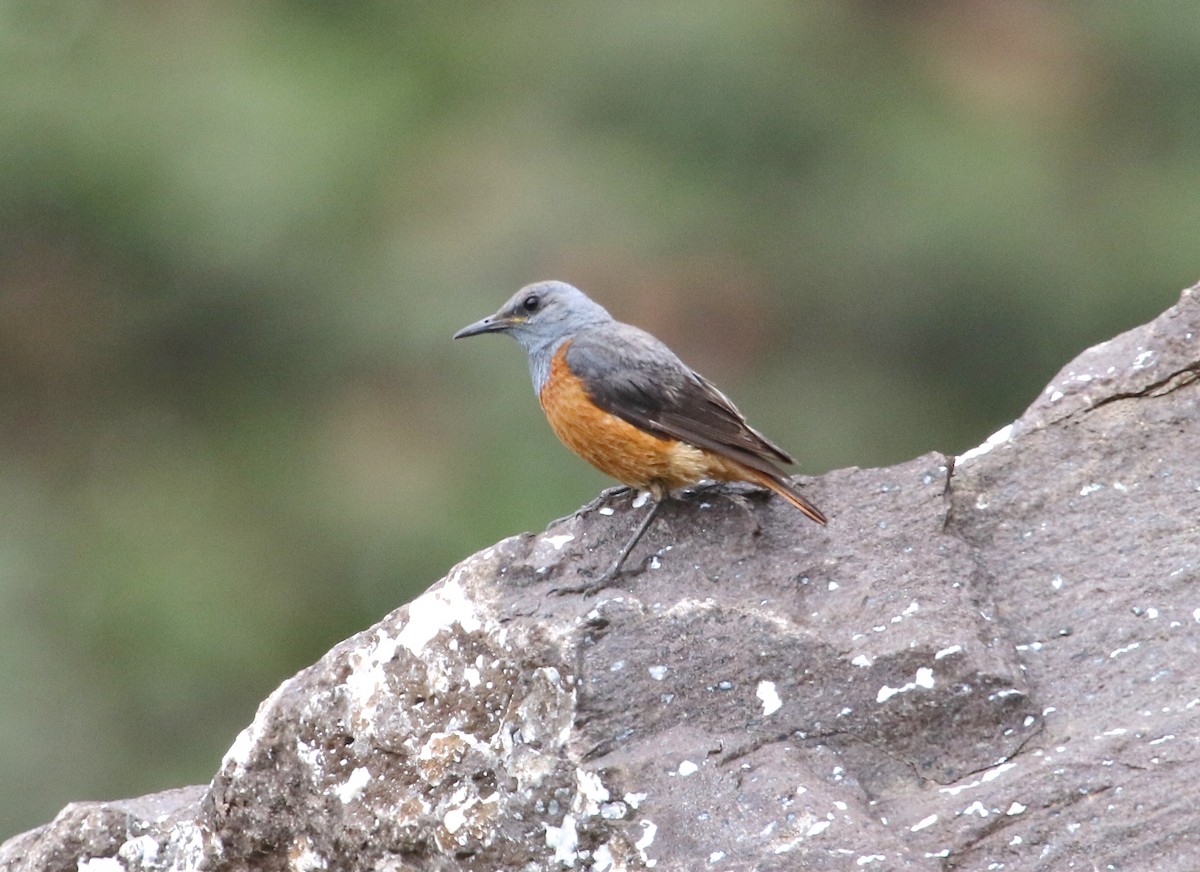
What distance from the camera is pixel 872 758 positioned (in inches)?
177

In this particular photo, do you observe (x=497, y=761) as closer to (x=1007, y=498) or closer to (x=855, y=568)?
(x=855, y=568)

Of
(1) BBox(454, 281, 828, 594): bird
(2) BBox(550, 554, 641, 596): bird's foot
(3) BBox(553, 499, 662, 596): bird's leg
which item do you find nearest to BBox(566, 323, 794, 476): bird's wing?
(1) BBox(454, 281, 828, 594): bird

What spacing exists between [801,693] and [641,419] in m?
1.29

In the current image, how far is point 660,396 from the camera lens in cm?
560

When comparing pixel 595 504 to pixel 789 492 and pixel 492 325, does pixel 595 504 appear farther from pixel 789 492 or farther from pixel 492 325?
pixel 492 325

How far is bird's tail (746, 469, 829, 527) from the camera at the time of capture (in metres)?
5.05

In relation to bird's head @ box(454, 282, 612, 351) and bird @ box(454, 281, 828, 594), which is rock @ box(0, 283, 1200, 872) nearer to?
bird @ box(454, 281, 828, 594)

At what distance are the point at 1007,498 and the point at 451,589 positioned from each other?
5.90ft

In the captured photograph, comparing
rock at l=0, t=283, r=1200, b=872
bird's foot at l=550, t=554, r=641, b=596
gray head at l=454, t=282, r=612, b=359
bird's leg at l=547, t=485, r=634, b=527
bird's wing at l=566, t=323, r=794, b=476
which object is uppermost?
gray head at l=454, t=282, r=612, b=359

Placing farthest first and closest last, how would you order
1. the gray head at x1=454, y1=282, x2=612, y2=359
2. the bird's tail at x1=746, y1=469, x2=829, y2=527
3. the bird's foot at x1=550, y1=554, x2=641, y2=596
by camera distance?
the gray head at x1=454, y1=282, x2=612, y2=359 < the bird's tail at x1=746, y1=469, x2=829, y2=527 < the bird's foot at x1=550, y1=554, x2=641, y2=596

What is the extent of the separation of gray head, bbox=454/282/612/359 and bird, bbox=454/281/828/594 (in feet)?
0.04

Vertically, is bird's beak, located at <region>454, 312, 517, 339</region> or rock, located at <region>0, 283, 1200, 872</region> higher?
bird's beak, located at <region>454, 312, 517, 339</region>

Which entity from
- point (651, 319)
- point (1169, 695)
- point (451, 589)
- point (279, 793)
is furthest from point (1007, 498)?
point (651, 319)

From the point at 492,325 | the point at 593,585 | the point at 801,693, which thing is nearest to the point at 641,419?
the point at 593,585
